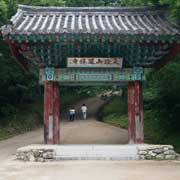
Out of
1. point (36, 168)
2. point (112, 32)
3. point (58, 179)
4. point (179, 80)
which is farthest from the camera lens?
point (179, 80)

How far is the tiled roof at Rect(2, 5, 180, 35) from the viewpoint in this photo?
13297 mm

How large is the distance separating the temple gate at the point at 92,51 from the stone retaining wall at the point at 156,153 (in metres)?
0.99

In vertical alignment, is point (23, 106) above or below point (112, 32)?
below

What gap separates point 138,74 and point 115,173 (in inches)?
190

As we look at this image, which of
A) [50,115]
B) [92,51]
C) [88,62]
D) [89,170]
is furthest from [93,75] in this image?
[89,170]

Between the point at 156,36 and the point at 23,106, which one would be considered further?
the point at 23,106

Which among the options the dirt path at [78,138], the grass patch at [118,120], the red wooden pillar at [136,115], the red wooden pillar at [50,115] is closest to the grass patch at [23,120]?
the dirt path at [78,138]

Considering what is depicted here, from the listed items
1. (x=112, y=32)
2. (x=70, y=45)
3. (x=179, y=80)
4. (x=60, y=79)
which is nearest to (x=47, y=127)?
(x=60, y=79)

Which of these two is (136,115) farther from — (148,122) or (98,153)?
(148,122)

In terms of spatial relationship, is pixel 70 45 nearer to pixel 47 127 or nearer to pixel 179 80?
pixel 47 127

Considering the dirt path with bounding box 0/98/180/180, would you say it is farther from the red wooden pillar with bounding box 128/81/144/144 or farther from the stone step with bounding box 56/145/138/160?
the red wooden pillar with bounding box 128/81/144/144

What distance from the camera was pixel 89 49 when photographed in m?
14.0

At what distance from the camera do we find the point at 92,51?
1414cm

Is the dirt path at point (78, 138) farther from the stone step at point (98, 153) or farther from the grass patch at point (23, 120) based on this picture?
the stone step at point (98, 153)
